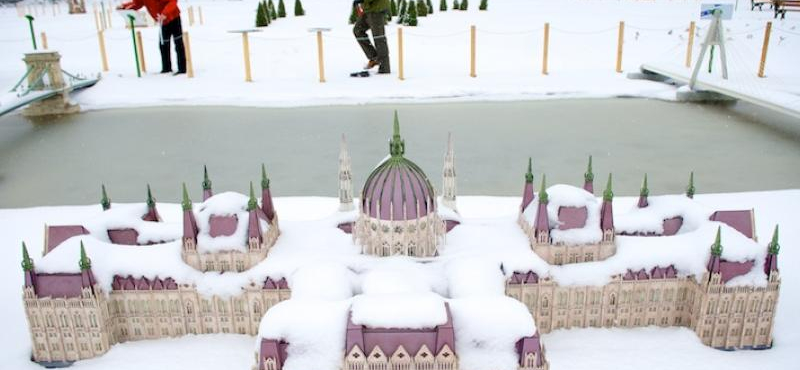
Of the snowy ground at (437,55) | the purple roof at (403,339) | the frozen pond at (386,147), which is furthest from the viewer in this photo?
the snowy ground at (437,55)

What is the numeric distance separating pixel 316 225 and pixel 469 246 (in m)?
3.71

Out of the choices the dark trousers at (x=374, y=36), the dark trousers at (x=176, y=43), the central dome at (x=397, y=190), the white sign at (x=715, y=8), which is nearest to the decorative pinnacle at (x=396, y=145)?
the central dome at (x=397, y=190)

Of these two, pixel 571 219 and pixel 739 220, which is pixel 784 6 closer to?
pixel 739 220

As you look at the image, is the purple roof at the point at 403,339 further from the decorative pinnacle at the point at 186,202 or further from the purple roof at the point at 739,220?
the purple roof at the point at 739,220

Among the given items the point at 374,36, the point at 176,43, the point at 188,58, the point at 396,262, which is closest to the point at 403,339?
the point at 396,262

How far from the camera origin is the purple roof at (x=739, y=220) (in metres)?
13.7

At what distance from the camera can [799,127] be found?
27547 mm

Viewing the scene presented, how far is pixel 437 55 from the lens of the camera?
128 feet

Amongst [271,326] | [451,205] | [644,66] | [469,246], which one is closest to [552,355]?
[469,246]

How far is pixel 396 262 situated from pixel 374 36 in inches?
876

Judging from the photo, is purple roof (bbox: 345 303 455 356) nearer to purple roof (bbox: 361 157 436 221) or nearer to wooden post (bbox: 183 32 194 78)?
purple roof (bbox: 361 157 436 221)

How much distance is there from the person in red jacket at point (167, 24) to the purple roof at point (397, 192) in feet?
78.9

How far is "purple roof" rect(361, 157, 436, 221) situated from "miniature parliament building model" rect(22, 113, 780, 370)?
0.02 m

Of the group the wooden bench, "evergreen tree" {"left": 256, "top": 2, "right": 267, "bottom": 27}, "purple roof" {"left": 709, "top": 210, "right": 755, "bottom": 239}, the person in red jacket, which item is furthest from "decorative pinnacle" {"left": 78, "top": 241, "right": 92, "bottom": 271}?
the wooden bench
